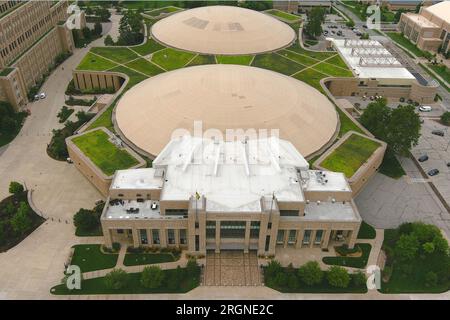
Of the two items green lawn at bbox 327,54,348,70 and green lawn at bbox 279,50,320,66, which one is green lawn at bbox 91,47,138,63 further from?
green lawn at bbox 327,54,348,70

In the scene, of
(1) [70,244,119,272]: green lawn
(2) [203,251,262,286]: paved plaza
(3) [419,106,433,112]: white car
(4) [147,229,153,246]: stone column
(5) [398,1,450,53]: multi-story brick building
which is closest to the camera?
(2) [203,251,262,286]: paved plaza

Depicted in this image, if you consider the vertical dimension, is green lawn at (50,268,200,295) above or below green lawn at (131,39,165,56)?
below

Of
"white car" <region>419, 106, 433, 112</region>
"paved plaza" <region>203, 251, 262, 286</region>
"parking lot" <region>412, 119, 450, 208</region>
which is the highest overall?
"white car" <region>419, 106, 433, 112</region>

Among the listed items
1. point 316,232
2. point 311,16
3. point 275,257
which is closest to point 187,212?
point 275,257

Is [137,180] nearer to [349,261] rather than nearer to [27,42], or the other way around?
[349,261]

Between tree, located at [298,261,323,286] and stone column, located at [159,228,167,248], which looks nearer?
tree, located at [298,261,323,286]

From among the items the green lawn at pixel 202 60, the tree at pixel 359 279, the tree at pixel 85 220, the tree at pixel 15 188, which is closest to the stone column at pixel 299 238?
the tree at pixel 359 279

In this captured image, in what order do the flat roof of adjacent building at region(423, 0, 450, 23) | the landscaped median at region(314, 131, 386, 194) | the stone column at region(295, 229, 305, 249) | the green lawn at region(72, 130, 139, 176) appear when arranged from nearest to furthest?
the stone column at region(295, 229, 305, 249), the green lawn at region(72, 130, 139, 176), the landscaped median at region(314, 131, 386, 194), the flat roof of adjacent building at region(423, 0, 450, 23)

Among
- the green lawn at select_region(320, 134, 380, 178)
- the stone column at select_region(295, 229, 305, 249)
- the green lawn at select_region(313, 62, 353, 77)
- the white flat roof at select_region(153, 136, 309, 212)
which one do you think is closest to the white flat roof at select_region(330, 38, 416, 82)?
the green lawn at select_region(313, 62, 353, 77)
